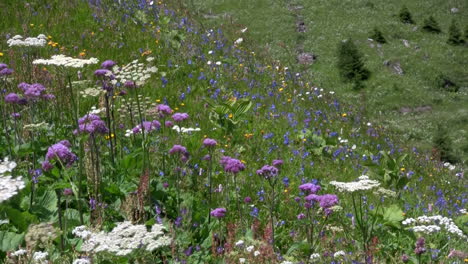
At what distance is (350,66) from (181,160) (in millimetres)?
39843

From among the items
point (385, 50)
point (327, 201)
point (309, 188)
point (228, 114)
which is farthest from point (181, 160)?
point (385, 50)

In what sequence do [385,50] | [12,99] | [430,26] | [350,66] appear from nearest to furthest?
[12,99] < [350,66] < [385,50] < [430,26]

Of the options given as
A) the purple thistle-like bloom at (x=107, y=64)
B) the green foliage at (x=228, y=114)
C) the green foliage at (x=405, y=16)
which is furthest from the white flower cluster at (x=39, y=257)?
the green foliage at (x=405, y=16)

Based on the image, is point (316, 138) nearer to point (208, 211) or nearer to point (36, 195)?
point (208, 211)

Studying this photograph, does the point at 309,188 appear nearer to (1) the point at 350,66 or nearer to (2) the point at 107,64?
(2) the point at 107,64

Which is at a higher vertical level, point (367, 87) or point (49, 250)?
point (49, 250)

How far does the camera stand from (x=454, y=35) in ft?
165

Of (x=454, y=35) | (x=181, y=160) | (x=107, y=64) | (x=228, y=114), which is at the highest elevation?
(x=107, y=64)

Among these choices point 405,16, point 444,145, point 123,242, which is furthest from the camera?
point 405,16

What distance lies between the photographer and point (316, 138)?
9.80m

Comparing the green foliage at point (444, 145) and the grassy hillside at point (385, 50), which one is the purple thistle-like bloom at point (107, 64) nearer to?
the green foliage at point (444, 145)

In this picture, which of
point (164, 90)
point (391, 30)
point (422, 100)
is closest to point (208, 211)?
point (164, 90)

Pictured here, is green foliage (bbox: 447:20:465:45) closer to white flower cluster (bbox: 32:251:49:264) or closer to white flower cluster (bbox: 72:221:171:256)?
white flower cluster (bbox: 72:221:171:256)

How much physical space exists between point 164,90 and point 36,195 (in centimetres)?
487
